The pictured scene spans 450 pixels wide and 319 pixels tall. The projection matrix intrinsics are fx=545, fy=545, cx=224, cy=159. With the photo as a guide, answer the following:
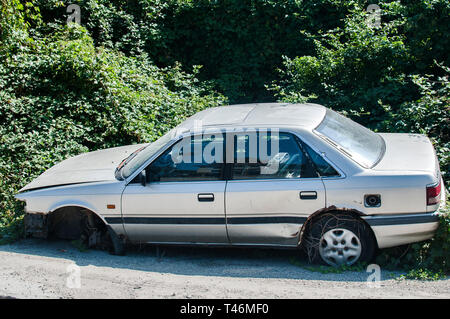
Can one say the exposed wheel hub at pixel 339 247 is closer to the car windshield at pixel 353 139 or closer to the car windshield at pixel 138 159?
the car windshield at pixel 353 139

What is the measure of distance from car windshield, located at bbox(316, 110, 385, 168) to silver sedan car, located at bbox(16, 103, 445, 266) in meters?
0.02

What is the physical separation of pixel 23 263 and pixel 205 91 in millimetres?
6522

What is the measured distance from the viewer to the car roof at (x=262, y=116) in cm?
600

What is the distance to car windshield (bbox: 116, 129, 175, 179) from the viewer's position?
6.27 meters

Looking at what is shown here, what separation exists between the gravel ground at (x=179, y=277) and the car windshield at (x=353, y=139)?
1233 millimetres

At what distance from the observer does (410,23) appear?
981cm

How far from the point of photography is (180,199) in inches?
235

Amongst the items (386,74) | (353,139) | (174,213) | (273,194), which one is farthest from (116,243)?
(386,74)

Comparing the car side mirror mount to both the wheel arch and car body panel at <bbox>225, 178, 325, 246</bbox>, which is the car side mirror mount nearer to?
the wheel arch

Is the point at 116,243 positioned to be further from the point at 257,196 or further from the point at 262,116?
the point at 262,116

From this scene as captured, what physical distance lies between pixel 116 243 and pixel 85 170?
3.46ft
